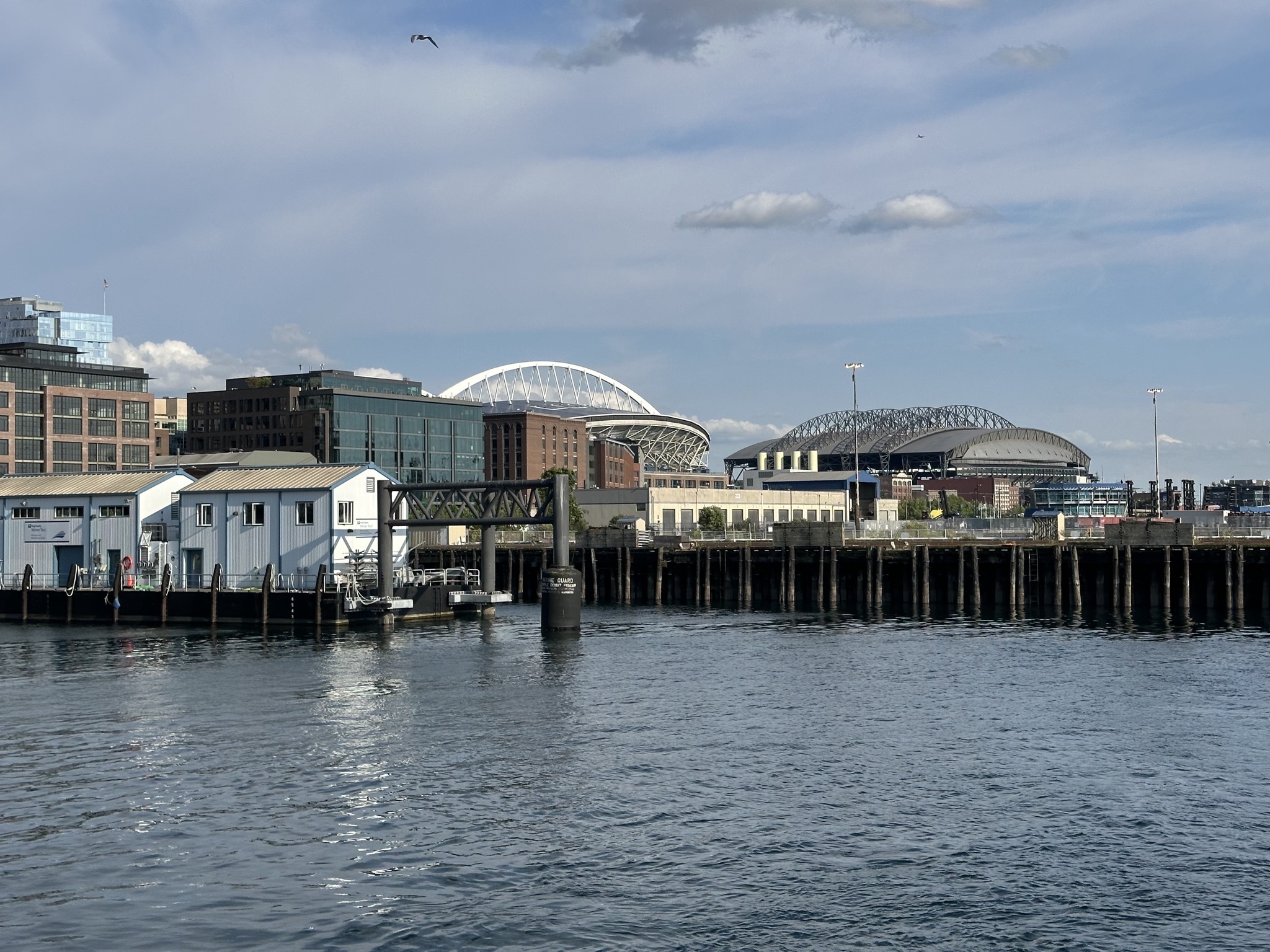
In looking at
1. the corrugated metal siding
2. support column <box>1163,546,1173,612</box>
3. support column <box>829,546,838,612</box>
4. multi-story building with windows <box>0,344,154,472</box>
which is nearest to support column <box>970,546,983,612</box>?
support column <box>829,546,838,612</box>

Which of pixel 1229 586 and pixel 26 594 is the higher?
pixel 26 594

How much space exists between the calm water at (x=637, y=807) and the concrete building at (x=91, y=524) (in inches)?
1229

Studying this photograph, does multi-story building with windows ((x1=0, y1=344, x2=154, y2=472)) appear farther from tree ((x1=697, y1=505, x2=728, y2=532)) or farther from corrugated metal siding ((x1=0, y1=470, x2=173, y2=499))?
corrugated metal siding ((x1=0, y1=470, x2=173, y2=499))

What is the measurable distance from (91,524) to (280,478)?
16033 millimetres

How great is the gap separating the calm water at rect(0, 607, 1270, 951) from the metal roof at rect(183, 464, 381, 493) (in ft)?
89.9

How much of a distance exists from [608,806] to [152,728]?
785 inches

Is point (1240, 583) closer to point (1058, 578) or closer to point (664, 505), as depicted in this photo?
point (1058, 578)

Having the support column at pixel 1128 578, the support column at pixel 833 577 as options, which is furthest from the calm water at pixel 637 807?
the support column at pixel 833 577

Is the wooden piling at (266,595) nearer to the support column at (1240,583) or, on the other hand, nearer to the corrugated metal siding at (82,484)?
the corrugated metal siding at (82,484)

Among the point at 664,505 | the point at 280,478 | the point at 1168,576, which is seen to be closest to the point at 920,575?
the point at 1168,576

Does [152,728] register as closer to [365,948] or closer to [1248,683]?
[365,948]

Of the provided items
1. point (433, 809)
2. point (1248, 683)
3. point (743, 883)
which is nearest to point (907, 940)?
point (743, 883)

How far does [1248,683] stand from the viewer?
57438mm

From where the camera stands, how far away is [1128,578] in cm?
9894
